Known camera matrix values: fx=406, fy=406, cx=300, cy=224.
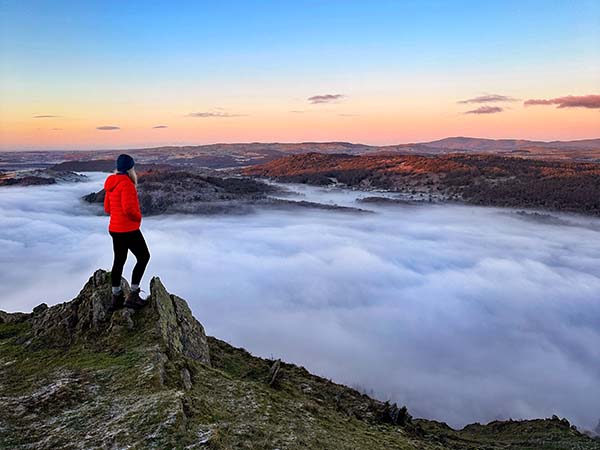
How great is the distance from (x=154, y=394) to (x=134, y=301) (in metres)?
4.31

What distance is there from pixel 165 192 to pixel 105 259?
6088 centimetres

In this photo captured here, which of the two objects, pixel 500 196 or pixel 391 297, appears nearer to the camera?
pixel 391 297

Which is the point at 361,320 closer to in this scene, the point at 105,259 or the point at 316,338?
the point at 316,338

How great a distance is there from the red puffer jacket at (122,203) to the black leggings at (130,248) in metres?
0.19

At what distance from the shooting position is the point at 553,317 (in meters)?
63.9

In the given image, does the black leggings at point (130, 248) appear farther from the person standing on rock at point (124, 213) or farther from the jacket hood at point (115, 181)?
the jacket hood at point (115, 181)

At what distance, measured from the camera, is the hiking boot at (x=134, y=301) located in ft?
36.9

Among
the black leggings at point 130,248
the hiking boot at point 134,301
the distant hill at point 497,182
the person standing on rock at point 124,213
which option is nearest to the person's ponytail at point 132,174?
the person standing on rock at point 124,213

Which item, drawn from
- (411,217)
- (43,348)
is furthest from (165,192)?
(43,348)

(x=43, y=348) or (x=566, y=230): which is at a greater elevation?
(x=43, y=348)

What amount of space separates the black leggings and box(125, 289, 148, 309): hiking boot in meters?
0.65

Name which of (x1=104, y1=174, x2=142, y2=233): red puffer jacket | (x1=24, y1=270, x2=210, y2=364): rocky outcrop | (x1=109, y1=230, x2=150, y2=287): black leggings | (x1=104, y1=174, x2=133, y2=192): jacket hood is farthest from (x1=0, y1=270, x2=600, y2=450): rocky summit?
(x1=104, y1=174, x2=133, y2=192): jacket hood

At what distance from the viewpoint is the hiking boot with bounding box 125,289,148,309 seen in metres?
11.2

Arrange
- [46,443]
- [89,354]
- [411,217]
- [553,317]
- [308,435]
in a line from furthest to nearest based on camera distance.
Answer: [411,217] → [553,317] → [89,354] → [308,435] → [46,443]
